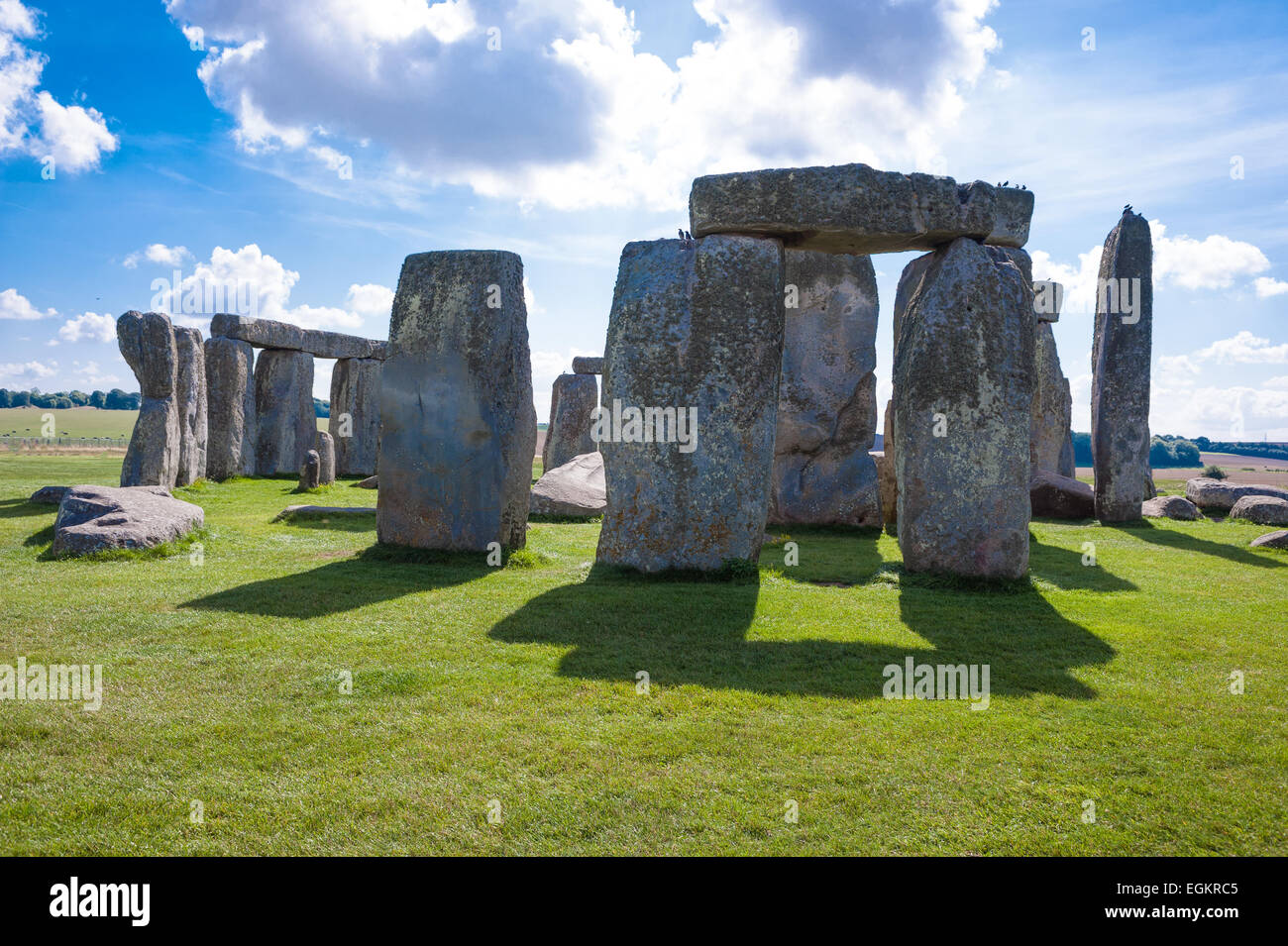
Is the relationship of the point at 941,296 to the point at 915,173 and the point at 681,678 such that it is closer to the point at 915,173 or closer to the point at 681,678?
the point at 915,173

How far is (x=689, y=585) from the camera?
7.12m

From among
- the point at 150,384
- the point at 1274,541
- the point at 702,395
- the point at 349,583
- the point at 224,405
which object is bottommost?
the point at 349,583

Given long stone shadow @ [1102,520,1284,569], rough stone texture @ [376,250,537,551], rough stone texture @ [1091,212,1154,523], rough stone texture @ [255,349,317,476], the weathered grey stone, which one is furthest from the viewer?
rough stone texture @ [255,349,317,476]

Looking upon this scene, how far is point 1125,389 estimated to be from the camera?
42.3 ft

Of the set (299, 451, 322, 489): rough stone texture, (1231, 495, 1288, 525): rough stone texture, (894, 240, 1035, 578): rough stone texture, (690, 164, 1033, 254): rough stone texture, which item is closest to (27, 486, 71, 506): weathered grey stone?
(299, 451, 322, 489): rough stone texture

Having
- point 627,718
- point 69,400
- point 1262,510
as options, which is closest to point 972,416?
point 627,718

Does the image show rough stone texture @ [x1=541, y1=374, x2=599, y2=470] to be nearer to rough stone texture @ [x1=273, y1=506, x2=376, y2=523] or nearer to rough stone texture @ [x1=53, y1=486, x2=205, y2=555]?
rough stone texture @ [x1=273, y1=506, x2=376, y2=523]

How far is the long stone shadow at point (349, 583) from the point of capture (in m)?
6.30

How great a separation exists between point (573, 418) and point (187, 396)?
809 cm

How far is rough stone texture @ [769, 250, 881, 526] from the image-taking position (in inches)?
486

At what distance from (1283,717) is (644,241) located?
19.1 feet

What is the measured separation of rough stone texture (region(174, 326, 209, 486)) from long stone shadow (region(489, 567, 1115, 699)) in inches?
408

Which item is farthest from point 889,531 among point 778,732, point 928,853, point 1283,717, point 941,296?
point 928,853

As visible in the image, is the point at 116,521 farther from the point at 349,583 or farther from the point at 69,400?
the point at 69,400
